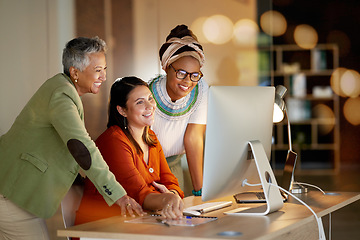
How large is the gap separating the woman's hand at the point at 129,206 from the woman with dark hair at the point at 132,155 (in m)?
0.09

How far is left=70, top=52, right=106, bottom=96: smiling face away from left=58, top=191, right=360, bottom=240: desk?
658 millimetres

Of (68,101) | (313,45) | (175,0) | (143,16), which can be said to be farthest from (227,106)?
(313,45)

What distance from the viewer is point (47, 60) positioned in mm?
3395

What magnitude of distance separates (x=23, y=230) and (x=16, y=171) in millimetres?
259

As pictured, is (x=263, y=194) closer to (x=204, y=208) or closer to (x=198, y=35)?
(x=204, y=208)

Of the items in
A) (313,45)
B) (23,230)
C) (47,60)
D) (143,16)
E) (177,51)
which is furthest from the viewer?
(313,45)

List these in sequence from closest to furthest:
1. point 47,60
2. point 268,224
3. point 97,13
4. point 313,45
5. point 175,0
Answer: point 268,224 → point 47,60 → point 97,13 → point 175,0 → point 313,45

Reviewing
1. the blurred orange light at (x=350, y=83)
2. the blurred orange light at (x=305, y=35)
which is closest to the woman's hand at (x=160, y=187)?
the blurred orange light at (x=305, y=35)

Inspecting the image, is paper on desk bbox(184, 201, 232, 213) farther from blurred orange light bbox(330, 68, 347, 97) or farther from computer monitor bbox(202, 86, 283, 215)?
blurred orange light bbox(330, 68, 347, 97)

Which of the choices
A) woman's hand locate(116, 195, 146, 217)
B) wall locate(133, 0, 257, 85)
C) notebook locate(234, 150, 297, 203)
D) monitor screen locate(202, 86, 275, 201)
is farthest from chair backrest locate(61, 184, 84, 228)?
wall locate(133, 0, 257, 85)


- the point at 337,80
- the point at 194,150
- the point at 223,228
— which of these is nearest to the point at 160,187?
the point at 223,228

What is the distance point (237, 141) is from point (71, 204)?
2.54 ft

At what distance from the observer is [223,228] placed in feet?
6.54

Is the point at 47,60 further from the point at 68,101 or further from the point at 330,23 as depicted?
the point at 330,23
